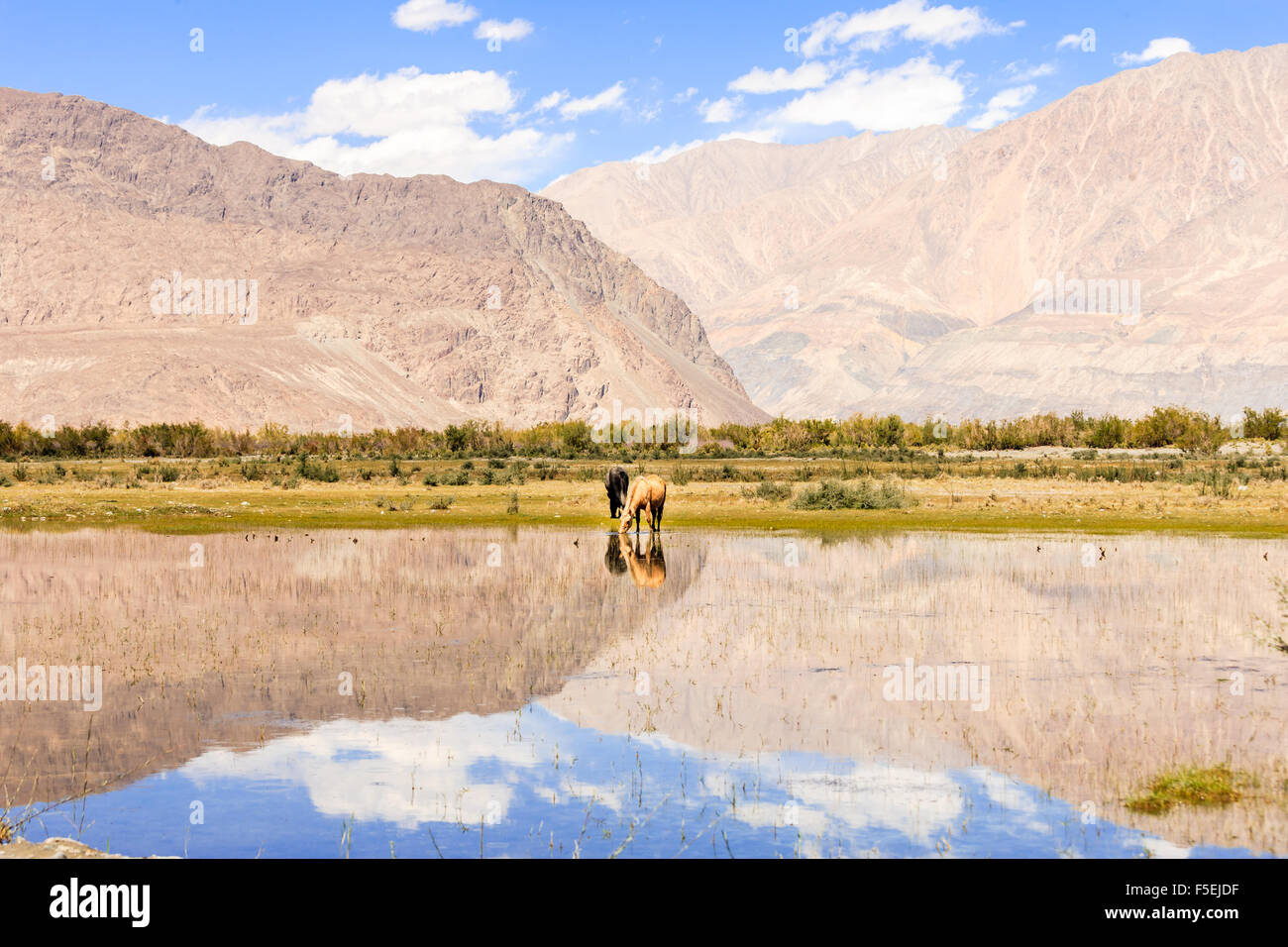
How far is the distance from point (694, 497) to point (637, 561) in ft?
69.1

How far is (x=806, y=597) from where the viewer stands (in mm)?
20906

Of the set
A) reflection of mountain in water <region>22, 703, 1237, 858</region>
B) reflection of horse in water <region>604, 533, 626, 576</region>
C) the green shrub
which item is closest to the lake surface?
reflection of mountain in water <region>22, 703, 1237, 858</region>

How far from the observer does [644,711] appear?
1271 cm

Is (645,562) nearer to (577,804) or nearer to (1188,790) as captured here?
(577,804)

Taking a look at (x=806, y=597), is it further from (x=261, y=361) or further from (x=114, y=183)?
(x=114, y=183)

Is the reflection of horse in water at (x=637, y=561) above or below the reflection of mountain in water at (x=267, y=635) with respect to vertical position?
above

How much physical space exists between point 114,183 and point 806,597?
Answer: 20118 centimetres

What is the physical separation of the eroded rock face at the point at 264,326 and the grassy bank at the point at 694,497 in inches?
3072

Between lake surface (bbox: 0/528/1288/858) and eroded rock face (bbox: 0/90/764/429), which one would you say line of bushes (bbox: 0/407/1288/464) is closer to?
eroded rock face (bbox: 0/90/764/429)

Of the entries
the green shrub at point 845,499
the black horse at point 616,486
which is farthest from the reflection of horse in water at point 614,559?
the green shrub at point 845,499

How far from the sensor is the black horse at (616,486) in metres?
35.3

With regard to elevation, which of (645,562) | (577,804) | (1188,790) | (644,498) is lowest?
(577,804)

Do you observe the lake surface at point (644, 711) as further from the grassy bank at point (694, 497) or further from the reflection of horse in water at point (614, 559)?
the grassy bank at point (694, 497)

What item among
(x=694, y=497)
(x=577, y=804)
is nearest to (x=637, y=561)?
(x=577, y=804)
